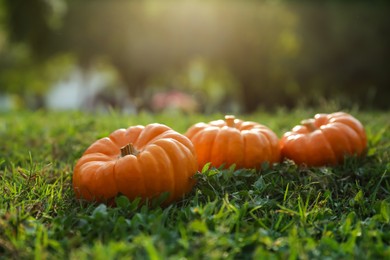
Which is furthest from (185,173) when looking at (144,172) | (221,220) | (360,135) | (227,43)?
(227,43)

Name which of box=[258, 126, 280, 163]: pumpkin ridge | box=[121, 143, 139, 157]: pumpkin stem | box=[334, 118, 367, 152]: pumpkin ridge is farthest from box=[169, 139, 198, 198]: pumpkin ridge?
box=[334, 118, 367, 152]: pumpkin ridge

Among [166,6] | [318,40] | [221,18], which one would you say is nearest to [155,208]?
[318,40]

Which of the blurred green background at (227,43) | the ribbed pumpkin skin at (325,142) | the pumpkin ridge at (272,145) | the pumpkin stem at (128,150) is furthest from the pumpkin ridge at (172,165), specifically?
the blurred green background at (227,43)

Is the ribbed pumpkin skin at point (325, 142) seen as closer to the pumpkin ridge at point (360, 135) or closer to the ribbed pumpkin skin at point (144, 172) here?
the pumpkin ridge at point (360, 135)

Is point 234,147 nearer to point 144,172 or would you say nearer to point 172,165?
point 172,165

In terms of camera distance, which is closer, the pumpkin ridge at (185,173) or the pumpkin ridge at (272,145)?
the pumpkin ridge at (185,173)
